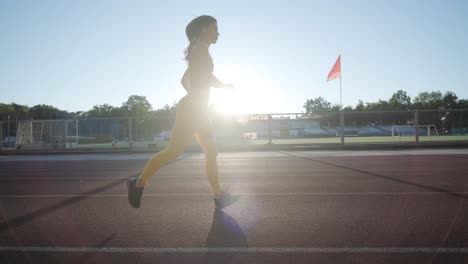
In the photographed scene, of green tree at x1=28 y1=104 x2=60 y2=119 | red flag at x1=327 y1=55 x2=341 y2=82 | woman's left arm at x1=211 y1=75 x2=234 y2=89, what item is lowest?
woman's left arm at x1=211 y1=75 x2=234 y2=89

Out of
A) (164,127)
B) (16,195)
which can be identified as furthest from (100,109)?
(16,195)

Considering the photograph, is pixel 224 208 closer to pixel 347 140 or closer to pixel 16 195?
pixel 16 195

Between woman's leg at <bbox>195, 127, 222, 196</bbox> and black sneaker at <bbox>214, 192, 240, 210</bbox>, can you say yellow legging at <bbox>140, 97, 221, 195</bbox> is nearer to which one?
woman's leg at <bbox>195, 127, 222, 196</bbox>

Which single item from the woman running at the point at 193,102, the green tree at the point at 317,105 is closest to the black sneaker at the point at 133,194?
the woman running at the point at 193,102

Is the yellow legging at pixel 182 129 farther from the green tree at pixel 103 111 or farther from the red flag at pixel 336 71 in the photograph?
the green tree at pixel 103 111

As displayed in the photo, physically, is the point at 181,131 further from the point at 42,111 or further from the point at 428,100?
the point at 428,100

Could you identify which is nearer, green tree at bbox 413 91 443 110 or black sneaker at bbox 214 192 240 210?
black sneaker at bbox 214 192 240 210

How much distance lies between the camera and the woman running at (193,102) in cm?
368

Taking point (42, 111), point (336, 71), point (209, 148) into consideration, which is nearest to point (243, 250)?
point (209, 148)

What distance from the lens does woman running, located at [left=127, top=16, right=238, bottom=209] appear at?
3676 millimetres

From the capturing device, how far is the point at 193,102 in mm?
3717

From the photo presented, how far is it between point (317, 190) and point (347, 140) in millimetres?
15800

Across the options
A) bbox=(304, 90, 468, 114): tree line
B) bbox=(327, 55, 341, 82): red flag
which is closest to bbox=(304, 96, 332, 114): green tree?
bbox=(304, 90, 468, 114): tree line

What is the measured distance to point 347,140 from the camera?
2002 centimetres
